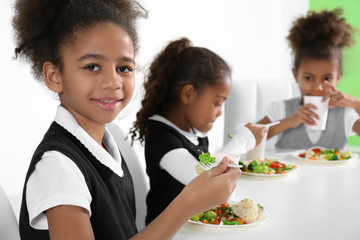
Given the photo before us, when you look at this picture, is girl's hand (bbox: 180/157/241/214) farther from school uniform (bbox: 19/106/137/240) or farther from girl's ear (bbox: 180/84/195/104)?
girl's ear (bbox: 180/84/195/104)

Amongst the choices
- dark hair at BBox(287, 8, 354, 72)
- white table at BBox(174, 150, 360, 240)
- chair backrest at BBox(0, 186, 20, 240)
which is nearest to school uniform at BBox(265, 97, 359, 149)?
dark hair at BBox(287, 8, 354, 72)

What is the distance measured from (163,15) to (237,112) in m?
0.80

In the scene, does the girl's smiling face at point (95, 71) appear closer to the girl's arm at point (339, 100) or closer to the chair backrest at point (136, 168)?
the chair backrest at point (136, 168)

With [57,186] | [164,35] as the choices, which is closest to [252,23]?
[164,35]

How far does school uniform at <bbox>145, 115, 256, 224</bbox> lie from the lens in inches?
→ 44.4

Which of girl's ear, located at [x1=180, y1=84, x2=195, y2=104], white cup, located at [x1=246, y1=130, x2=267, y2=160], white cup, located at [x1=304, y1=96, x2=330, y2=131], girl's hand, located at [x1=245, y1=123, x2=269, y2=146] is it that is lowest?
white cup, located at [x1=246, y1=130, x2=267, y2=160]

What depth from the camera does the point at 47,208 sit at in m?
0.65

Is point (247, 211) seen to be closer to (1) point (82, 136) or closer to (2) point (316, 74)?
(1) point (82, 136)

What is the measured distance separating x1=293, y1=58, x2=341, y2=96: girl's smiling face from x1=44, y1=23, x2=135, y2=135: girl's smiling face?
1198 millimetres

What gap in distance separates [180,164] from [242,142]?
0.26 metres

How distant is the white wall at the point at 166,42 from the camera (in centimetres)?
148

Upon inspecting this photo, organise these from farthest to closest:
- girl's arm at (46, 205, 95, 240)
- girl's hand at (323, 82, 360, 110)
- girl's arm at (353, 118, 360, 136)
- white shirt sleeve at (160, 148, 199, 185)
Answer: girl's arm at (353, 118, 360, 136) < girl's hand at (323, 82, 360, 110) < white shirt sleeve at (160, 148, 199, 185) < girl's arm at (46, 205, 95, 240)

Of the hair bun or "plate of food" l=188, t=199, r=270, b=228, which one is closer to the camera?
"plate of food" l=188, t=199, r=270, b=228

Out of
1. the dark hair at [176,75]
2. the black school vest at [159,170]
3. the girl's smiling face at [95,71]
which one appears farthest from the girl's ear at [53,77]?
the dark hair at [176,75]
